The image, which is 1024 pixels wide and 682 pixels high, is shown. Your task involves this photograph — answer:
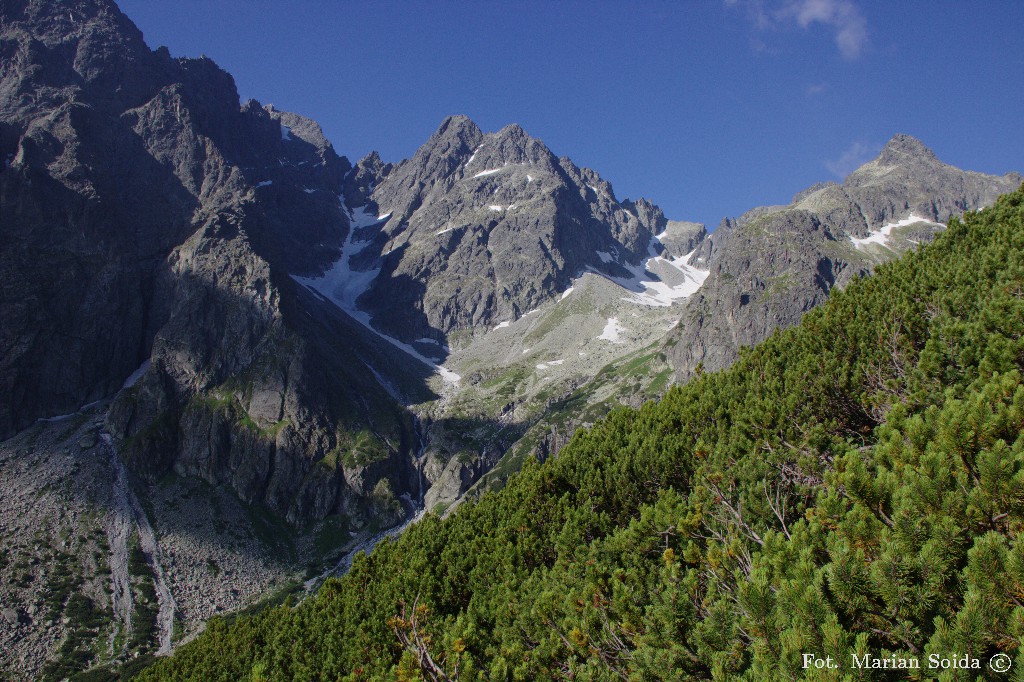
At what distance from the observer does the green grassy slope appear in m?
6.82

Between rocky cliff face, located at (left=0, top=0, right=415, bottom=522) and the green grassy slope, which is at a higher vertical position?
rocky cliff face, located at (left=0, top=0, right=415, bottom=522)

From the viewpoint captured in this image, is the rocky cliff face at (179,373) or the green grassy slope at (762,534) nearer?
the green grassy slope at (762,534)

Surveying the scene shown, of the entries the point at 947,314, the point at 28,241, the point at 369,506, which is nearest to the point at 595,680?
the point at 947,314

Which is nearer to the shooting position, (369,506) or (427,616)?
(427,616)

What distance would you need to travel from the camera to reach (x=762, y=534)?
14.0 m

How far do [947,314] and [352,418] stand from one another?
614ft

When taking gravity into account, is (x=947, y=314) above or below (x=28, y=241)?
below

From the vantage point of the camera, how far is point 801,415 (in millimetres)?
19109

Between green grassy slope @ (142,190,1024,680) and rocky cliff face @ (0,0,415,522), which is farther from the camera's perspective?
rocky cliff face @ (0,0,415,522)

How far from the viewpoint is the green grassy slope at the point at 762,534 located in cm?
682

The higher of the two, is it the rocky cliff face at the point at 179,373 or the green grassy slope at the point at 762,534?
the rocky cliff face at the point at 179,373

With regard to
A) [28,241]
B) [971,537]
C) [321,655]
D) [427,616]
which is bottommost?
[321,655]

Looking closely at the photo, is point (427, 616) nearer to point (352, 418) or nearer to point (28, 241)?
point (352, 418)

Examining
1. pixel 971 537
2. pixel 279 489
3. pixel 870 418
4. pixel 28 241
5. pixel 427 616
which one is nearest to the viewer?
pixel 971 537
